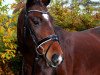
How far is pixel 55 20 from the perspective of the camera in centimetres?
801

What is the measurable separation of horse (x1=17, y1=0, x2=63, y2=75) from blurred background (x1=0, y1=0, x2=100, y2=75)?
1.22 metres

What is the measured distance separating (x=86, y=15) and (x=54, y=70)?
3931 millimetres

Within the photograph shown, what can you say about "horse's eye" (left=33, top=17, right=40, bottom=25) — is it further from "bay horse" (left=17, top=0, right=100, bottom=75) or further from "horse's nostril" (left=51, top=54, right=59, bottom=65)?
"horse's nostril" (left=51, top=54, right=59, bottom=65)

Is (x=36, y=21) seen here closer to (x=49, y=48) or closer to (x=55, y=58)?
(x=49, y=48)

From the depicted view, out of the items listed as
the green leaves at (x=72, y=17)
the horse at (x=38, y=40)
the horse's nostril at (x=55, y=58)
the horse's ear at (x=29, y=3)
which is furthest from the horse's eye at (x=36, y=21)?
the green leaves at (x=72, y=17)

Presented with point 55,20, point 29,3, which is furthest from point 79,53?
point 55,20

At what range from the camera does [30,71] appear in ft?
15.5

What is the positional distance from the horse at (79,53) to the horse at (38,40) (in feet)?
1.14

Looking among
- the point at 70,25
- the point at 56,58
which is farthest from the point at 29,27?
the point at 70,25

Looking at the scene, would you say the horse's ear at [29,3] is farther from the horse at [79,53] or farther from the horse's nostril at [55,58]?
the horse's nostril at [55,58]

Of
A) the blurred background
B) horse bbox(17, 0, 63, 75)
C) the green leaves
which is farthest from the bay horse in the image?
the green leaves

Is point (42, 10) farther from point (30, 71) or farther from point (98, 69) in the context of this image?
point (98, 69)

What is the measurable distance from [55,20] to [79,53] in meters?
2.91

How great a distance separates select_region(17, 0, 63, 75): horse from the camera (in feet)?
14.0
